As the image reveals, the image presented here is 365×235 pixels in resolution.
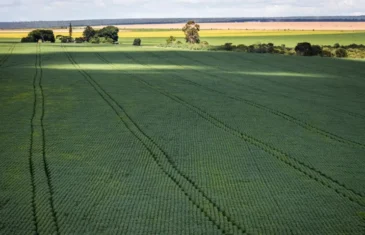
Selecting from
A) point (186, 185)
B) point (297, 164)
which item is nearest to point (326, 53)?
point (297, 164)

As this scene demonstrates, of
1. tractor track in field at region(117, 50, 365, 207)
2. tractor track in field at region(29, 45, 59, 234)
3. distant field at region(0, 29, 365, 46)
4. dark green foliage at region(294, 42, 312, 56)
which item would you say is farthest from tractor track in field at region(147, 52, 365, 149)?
→ distant field at region(0, 29, 365, 46)

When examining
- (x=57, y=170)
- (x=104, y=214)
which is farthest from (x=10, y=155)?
(x=104, y=214)

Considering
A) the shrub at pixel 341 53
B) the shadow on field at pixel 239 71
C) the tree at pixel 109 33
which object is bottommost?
the tree at pixel 109 33

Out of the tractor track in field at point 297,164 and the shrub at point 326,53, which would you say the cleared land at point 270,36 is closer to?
the shrub at point 326,53

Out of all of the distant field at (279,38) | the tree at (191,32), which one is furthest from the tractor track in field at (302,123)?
the tree at (191,32)

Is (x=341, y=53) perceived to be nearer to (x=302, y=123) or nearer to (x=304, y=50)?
(x=304, y=50)

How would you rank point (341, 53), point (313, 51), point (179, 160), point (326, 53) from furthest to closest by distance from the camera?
point (313, 51), point (326, 53), point (341, 53), point (179, 160)

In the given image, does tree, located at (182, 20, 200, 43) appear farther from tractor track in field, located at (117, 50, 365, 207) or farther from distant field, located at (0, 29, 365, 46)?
tractor track in field, located at (117, 50, 365, 207)

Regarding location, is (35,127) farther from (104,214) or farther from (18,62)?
(18,62)
